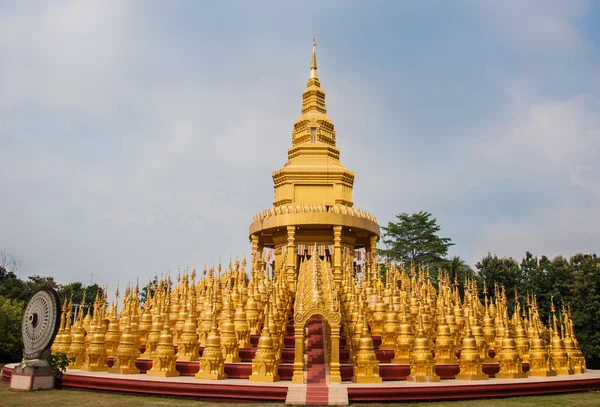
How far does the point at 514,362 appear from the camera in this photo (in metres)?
15.3

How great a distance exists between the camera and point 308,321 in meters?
13.3

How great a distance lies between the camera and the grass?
37.4 feet

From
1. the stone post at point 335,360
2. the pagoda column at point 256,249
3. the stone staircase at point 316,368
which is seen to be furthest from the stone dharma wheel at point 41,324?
the pagoda column at point 256,249

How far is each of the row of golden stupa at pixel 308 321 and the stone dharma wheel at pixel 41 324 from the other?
1.99 m

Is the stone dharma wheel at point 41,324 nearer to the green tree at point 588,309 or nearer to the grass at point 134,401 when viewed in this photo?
the grass at point 134,401

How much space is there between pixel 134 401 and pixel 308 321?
4579 millimetres

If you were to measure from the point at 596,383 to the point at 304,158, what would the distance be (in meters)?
19.7

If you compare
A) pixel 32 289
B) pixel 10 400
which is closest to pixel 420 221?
pixel 32 289

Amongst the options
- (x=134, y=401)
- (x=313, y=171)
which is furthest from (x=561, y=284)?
(x=134, y=401)

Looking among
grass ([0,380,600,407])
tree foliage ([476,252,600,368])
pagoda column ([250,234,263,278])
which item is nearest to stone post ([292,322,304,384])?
grass ([0,380,600,407])

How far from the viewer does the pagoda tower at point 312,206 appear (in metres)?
25.7

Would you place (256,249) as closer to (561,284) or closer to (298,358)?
(298,358)

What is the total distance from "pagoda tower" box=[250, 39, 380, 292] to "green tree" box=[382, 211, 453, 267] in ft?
66.1

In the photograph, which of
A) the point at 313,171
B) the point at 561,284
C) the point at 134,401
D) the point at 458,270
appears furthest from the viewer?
the point at 458,270
